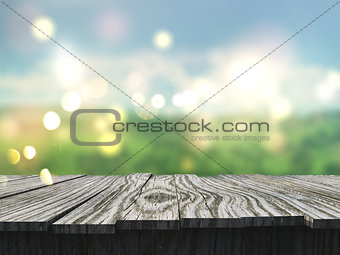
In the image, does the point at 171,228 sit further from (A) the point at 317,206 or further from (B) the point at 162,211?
(A) the point at 317,206

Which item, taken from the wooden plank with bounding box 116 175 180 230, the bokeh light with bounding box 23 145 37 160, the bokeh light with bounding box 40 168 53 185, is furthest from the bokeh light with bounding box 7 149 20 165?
the wooden plank with bounding box 116 175 180 230

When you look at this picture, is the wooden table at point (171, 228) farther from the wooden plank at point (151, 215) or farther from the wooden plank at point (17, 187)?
the wooden plank at point (17, 187)

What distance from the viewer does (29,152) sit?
2.78 m

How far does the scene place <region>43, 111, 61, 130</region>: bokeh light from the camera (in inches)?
113

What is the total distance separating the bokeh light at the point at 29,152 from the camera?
277 centimetres

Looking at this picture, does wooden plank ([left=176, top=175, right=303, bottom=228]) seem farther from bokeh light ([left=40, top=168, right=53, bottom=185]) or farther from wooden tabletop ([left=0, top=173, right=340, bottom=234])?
bokeh light ([left=40, top=168, right=53, bottom=185])

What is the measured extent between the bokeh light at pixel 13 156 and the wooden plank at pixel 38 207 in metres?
1.91

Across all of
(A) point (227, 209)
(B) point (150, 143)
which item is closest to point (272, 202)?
(A) point (227, 209)

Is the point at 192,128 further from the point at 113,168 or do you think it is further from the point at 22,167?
the point at 22,167

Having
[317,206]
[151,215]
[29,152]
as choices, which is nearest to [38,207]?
[151,215]

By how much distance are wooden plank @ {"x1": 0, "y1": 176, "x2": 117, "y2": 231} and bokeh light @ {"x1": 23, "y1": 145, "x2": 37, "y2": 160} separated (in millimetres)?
1841

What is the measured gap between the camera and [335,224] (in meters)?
0.64

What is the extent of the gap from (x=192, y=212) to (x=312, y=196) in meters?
0.48

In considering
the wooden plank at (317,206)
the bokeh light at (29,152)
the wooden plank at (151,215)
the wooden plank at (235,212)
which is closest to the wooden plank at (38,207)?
the wooden plank at (151,215)
